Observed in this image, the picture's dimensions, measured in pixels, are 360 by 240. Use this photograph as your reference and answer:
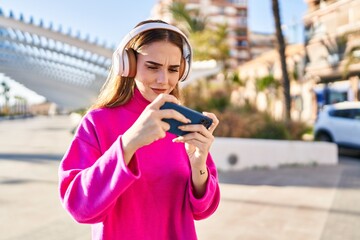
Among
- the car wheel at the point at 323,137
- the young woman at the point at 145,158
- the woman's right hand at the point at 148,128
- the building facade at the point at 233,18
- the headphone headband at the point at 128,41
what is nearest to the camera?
the woman's right hand at the point at 148,128

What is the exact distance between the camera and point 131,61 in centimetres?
112

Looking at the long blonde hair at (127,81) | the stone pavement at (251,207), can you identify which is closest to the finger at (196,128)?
the long blonde hair at (127,81)

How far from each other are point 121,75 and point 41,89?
59.6 meters

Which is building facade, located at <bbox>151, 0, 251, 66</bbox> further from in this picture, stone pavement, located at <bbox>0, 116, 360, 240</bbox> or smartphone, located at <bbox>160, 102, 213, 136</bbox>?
smartphone, located at <bbox>160, 102, 213, 136</bbox>

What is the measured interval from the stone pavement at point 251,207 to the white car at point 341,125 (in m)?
2.94

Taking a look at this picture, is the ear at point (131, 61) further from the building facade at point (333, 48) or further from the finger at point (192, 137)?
the building facade at point (333, 48)

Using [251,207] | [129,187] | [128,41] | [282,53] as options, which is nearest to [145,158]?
[129,187]

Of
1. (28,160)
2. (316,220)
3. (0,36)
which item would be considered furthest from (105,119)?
(0,36)

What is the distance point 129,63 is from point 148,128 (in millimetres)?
341

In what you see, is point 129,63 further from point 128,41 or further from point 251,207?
point 251,207

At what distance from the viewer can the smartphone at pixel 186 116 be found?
0.90m

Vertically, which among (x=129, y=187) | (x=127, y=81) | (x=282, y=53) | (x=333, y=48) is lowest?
(x=129, y=187)

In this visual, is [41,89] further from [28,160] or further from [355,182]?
[355,182]

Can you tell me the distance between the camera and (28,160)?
334 inches
